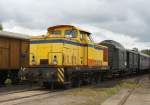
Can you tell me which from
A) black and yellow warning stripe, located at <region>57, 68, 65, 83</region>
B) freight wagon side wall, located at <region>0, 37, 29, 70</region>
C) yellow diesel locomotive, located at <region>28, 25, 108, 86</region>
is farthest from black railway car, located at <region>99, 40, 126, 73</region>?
black and yellow warning stripe, located at <region>57, 68, 65, 83</region>

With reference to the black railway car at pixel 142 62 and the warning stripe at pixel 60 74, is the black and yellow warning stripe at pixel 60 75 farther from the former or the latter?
the black railway car at pixel 142 62

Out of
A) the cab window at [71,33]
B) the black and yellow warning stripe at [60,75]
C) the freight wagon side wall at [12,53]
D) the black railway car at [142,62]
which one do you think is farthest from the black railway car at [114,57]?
the black railway car at [142,62]

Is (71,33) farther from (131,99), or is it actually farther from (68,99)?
(131,99)

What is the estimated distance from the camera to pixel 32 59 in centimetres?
1805

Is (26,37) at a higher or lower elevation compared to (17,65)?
higher

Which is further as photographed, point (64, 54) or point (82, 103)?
point (64, 54)

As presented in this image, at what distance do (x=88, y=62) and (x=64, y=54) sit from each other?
3.02m

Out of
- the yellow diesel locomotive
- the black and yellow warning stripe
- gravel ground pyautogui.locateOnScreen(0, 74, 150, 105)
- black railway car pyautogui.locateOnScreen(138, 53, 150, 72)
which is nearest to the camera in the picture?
gravel ground pyautogui.locateOnScreen(0, 74, 150, 105)

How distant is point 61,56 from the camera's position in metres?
17.2

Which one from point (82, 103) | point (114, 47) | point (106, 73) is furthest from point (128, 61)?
point (82, 103)

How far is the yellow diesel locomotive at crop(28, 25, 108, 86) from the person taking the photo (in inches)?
678

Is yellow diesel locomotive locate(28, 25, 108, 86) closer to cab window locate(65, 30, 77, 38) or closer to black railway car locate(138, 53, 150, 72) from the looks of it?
cab window locate(65, 30, 77, 38)

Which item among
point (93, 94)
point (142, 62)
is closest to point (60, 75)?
point (93, 94)

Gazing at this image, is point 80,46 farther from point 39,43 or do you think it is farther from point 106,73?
point 106,73
